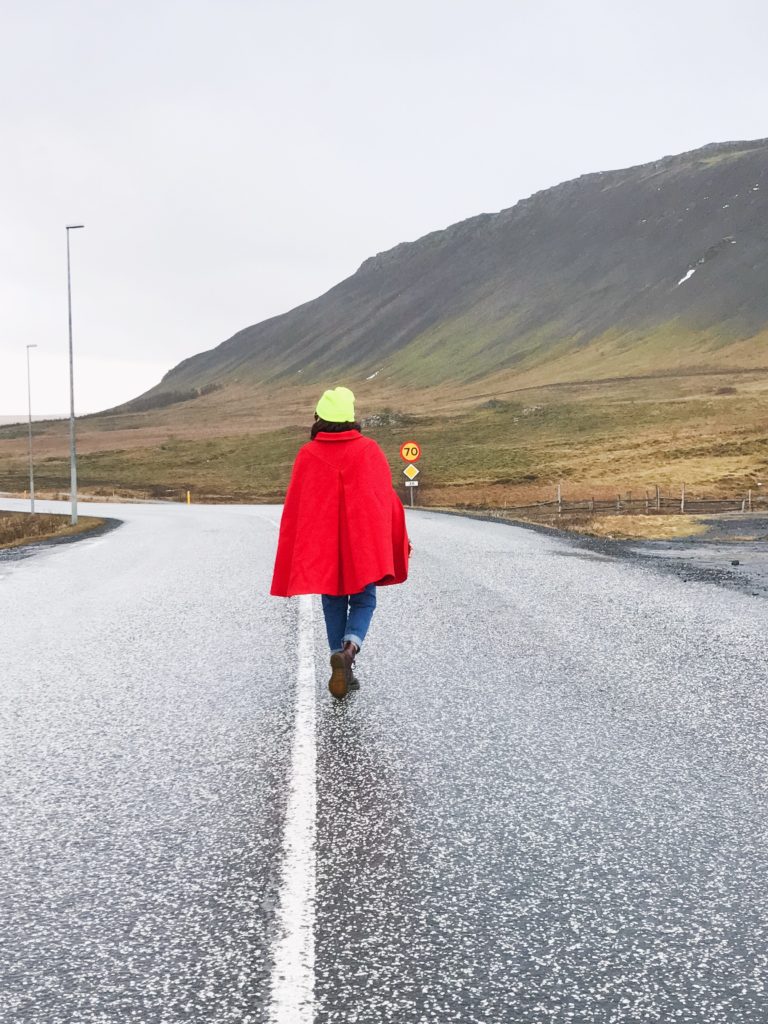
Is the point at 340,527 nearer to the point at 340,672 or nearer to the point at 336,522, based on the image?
the point at 336,522

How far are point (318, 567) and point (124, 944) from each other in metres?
3.46

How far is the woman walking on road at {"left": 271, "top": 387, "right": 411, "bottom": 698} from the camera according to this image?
648cm

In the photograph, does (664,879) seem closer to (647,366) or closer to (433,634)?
(433,634)

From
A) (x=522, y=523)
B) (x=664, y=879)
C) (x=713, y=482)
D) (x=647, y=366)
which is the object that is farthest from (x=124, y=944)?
(x=647, y=366)

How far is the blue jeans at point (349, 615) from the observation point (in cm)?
659

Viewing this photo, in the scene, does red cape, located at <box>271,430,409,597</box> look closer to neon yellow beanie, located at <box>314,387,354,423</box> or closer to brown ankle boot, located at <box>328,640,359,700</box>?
neon yellow beanie, located at <box>314,387,354,423</box>

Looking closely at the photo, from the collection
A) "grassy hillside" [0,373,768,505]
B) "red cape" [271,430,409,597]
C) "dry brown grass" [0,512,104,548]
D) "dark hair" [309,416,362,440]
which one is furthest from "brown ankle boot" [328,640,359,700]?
"grassy hillside" [0,373,768,505]

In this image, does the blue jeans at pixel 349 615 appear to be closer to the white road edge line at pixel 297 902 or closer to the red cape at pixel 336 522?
the red cape at pixel 336 522

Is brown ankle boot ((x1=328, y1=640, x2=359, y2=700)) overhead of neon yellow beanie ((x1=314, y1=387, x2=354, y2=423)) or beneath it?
beneath

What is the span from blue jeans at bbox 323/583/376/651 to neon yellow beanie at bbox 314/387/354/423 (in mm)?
1051

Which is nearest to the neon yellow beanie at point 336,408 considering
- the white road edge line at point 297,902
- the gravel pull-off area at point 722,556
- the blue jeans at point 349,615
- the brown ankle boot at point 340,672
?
the blue jeans at point 349,615

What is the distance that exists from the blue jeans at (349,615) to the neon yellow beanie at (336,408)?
1.05 m

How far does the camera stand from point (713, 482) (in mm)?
55531

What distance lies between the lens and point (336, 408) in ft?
21.6
